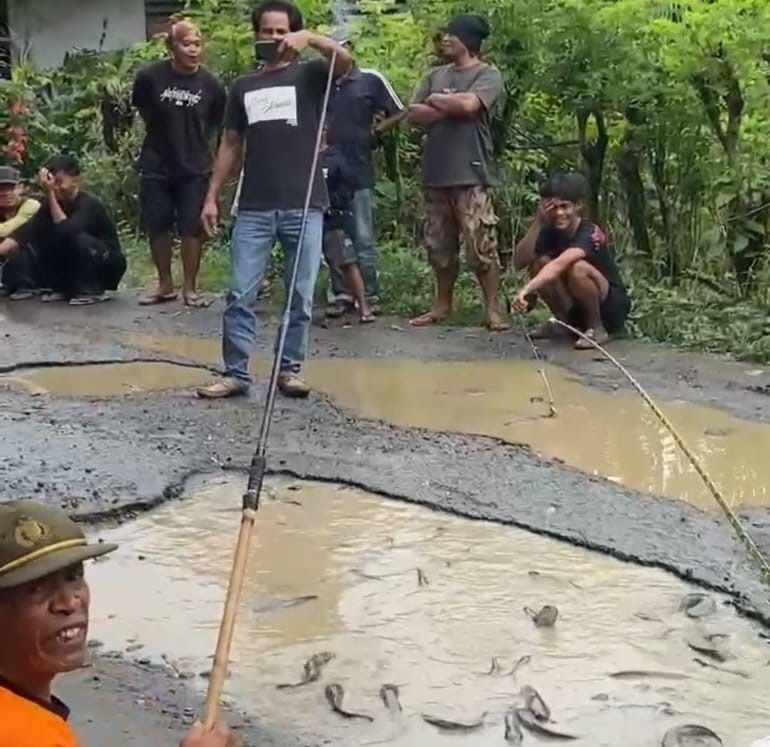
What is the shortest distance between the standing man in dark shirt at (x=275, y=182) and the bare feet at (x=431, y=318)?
2.09 meters

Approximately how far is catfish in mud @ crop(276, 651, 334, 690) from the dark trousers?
634cm

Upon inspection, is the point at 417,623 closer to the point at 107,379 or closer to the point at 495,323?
the point at 107,379

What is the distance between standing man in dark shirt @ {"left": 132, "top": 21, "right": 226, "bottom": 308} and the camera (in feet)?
30.4

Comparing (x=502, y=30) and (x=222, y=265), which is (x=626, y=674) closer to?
(x=502, y=30)

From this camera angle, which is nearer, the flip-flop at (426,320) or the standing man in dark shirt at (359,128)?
the flip-flop at (426,320)

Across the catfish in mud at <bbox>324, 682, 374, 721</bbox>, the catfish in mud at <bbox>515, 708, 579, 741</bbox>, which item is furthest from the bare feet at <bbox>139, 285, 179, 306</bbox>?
the catfish in mud at <bbox>515, 708, 579, 741</bbox>

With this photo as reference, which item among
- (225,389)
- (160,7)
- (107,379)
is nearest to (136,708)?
(225,389)

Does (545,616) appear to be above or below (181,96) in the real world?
below

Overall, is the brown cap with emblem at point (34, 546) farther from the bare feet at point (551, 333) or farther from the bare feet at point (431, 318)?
the bare feet at point (431, 318)

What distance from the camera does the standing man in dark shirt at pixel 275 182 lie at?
6.55 metres

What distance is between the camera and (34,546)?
89.7 inches

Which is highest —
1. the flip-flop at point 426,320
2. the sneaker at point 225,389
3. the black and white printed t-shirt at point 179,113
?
the black and white printed t-shirt at point 179,113

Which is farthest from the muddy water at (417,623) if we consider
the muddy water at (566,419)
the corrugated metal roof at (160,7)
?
Answer: the corrugated metal roof at (160,7)

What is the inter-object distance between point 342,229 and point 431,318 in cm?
79
